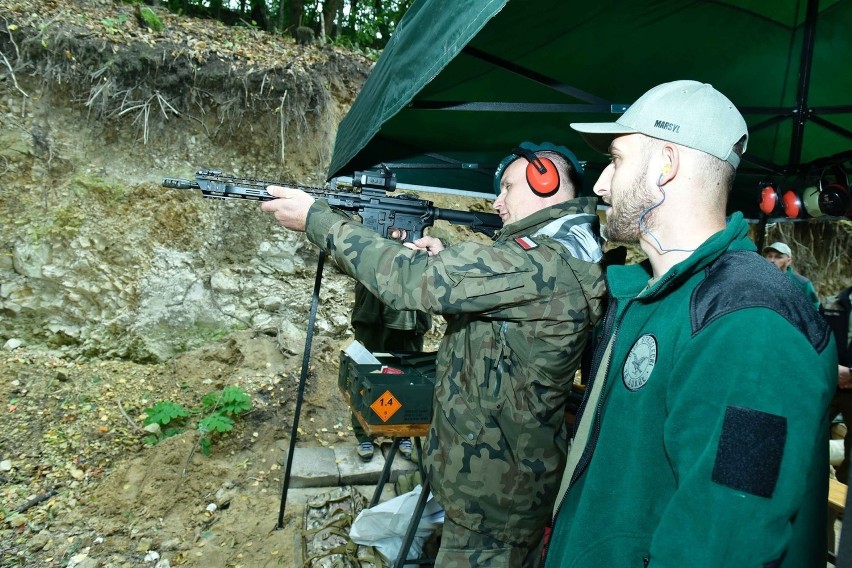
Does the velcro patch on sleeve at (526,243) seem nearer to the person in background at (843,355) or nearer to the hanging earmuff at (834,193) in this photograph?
the hanging earmuff at (834,193)

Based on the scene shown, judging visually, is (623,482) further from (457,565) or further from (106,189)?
(106,189)

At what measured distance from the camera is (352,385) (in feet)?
9.16

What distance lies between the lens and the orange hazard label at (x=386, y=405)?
2.48 meters

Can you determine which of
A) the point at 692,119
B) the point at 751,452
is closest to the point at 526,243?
the point at 692,119

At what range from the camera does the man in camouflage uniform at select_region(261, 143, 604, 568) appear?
1831mm

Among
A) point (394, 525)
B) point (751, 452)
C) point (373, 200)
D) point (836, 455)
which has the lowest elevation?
point (394, 525)

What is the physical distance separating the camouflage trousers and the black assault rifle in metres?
1.72

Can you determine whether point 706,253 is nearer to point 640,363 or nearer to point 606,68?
point 640,363

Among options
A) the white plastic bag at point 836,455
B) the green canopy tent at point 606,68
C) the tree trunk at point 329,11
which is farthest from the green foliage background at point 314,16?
the white plastic bag at point 836,455

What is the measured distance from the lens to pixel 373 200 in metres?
2.96

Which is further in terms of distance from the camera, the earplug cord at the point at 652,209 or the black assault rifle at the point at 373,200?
the black assault rifle at the point at 373,200

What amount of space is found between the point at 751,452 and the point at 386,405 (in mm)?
1831

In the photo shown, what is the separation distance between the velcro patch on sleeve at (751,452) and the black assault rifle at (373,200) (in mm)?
2297

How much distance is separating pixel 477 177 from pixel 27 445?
4554 mm
